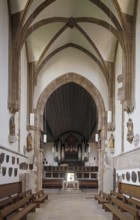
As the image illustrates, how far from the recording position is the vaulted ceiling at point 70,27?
1323cm

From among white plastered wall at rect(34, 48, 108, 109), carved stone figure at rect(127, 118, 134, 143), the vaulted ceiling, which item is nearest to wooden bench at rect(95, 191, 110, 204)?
carved stone figure at rect(127, 118, 134, 143)

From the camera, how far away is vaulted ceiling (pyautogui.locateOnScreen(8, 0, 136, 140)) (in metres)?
13.2

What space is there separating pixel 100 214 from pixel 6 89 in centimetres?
543

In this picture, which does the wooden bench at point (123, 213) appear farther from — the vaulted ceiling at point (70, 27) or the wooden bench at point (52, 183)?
the wooden bench at point (52, 183)

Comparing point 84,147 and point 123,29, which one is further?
point 84,147

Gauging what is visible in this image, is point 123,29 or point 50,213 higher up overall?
point 123,29

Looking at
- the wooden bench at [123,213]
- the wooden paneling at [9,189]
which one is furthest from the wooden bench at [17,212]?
the wooden bench at [123,213]

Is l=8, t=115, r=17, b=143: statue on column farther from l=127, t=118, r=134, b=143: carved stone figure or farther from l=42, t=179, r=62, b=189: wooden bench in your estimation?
l=42, t=179, r=62, b=189: wooden bench

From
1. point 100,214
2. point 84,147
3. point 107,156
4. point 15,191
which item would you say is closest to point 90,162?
point 84,147

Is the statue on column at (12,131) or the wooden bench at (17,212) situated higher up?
the statue on column at (12,131)

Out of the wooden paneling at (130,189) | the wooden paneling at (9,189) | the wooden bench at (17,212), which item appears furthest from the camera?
the wooden paneling at (130,189)

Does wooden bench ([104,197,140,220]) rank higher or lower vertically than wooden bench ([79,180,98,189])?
higher

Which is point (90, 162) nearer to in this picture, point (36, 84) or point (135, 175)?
point (36, 84)

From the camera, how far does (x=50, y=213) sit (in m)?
11.3
